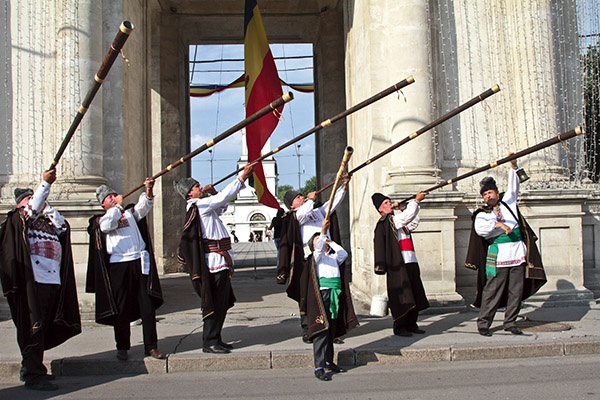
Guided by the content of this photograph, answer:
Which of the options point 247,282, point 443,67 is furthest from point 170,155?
point 443,67

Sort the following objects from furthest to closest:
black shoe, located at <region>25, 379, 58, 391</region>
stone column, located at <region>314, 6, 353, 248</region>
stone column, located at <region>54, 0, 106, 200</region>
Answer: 1. stone column, located at <region>314, 6, 353, 248</region>
2. stone column, located at <region>54, 0, 106, 200</region>
3. black shoe, located at <region>25, 379, 58, 391</region>

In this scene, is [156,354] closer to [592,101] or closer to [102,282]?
[102,282]

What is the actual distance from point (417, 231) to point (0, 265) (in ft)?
18.9

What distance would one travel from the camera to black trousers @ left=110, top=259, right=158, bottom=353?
6.65 meters

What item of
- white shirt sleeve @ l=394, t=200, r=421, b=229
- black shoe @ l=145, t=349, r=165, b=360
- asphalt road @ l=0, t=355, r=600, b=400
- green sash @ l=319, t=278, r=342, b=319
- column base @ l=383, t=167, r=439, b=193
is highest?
column base @ l=383, t=167, r=439, b=193

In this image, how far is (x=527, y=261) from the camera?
7.54 m

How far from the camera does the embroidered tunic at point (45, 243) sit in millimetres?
6129

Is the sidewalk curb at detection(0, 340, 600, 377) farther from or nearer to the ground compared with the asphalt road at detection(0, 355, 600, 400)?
farther from the ground

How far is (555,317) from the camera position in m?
8.68

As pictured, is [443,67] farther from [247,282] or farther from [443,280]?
[247,282]

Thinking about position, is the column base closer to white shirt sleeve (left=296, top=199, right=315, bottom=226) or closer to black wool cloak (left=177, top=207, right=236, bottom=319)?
white shirt sleeve (left=296, top=199, right=315, bottom=226)

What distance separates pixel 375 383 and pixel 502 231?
276 cm

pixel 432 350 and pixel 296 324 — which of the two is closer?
pixel 432 350

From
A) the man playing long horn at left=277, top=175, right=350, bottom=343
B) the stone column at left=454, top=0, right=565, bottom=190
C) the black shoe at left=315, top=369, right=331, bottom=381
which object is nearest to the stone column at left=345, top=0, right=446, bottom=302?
the stone column at left=454, top=0, right=565, bottom=190
